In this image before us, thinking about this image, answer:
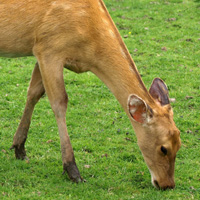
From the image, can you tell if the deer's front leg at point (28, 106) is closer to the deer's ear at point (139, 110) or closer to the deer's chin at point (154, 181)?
the deer's ear at point (139, 110)

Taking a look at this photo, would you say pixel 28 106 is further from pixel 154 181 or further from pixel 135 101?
pixel 154 181

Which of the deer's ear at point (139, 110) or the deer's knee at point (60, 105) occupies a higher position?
the deer's ear at point (139, 110)

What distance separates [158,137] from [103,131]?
2424 millimetres

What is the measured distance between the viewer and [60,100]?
643cm

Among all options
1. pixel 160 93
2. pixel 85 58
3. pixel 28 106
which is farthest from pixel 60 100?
pixel 160 93

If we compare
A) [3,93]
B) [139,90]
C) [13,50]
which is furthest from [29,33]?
[3,93]

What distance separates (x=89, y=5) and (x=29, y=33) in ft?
3.04

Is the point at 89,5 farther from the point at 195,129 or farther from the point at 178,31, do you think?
the point at 178,31

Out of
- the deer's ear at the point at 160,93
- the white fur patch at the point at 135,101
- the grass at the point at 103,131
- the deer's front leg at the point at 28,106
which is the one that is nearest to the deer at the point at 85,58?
the deer's ear at the point at 160,93

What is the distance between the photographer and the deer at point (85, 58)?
20.0 feet

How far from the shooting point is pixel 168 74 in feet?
36.3

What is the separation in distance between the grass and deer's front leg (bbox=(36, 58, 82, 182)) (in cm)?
20

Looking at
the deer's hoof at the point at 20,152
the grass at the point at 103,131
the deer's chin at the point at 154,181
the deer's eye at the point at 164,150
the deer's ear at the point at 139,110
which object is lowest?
the grass at the point at 103,131

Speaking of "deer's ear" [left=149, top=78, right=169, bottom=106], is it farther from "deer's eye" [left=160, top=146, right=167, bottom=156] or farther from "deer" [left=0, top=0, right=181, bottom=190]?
"deer's eye" [left=160, top=146, right=167, bottom=156]
